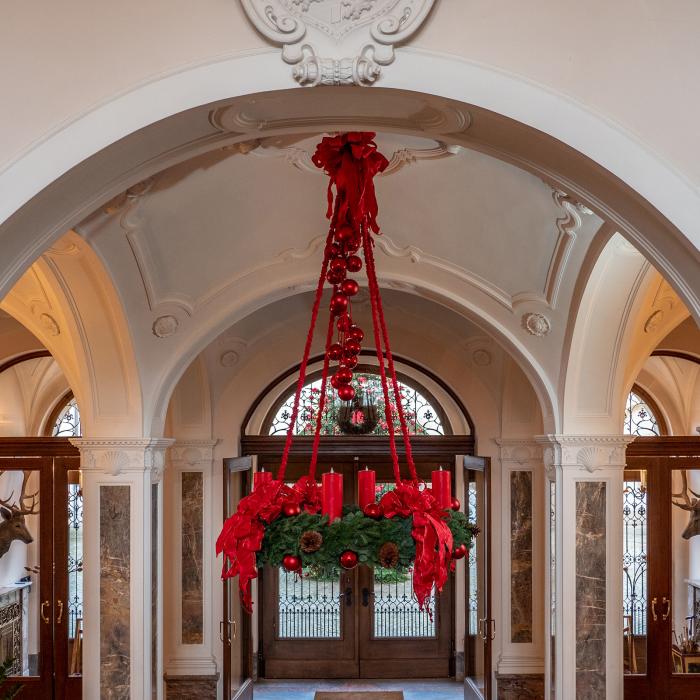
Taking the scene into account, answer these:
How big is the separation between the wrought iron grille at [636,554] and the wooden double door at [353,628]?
2.68 meters

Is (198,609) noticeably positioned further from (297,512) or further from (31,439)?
(297,512)

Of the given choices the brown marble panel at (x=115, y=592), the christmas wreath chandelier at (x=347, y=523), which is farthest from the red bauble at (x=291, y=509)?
the brown marble panel at (x=115, y=592)

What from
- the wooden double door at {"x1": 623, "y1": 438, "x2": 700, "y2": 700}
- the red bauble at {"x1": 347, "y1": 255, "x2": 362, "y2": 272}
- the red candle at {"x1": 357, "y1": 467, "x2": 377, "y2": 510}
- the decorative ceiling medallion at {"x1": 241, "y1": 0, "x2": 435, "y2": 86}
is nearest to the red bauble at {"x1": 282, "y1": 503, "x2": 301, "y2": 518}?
the red candle at {"x1": 357, "y1": 467, "x2": 377, "y2": 510}

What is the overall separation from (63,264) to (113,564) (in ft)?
7.50

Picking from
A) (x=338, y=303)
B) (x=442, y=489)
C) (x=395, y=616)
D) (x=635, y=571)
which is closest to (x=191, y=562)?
(x=395, y=616)

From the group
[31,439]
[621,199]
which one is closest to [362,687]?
[31,439]

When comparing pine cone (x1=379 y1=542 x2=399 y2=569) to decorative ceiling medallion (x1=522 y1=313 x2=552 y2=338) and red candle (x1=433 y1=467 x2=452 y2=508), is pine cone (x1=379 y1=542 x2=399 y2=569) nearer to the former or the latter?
red candle (x1=433 y1=467 x2=452 y2=508)

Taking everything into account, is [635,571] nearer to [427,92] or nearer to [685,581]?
[685,581]

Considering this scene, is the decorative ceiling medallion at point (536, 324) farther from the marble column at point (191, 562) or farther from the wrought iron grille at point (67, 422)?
the wrought iron grille at point (67, 422)

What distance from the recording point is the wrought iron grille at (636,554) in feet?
30.1

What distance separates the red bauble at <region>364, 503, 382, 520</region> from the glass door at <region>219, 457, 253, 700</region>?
5.54 m

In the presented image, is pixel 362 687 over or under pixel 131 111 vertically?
under

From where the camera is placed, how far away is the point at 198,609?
9.92 m

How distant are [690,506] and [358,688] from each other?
4.27m
